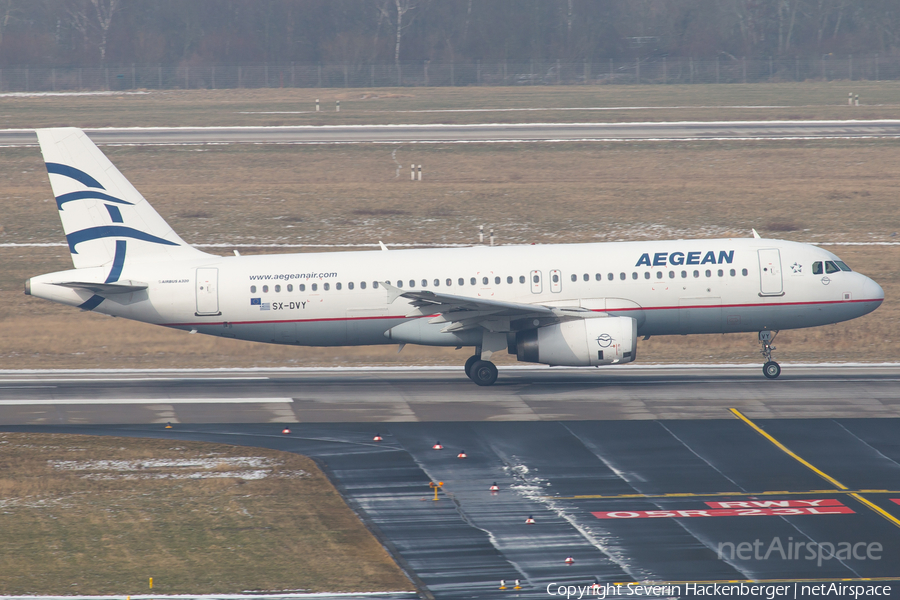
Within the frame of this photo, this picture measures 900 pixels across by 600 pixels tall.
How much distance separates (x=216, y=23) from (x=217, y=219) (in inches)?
2966

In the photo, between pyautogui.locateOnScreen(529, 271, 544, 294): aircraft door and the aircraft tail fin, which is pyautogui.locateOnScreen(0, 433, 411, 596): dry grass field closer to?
the aircraft tail fin

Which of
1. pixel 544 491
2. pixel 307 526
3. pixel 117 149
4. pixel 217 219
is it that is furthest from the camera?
pixel 117 149

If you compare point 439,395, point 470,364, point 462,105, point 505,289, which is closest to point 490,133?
point 462,105

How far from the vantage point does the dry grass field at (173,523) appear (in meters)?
17.7

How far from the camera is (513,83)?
10631cm

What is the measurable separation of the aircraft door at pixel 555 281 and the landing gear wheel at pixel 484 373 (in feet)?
10.3

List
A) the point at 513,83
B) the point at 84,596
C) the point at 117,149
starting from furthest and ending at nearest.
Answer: the point at 513,83
the point at 117,149
the point at 84,596

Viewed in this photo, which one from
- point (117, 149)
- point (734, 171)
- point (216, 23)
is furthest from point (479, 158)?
point (216, 23)

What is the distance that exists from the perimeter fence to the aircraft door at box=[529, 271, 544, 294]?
75.1 m

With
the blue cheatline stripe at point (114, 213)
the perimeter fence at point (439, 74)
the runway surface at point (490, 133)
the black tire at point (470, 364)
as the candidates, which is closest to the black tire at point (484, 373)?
the black tire at point (470, 364)

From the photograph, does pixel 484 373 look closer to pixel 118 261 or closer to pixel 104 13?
pixel 118 261

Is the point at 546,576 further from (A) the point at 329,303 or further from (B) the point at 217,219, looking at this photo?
(B) the point at 217,219

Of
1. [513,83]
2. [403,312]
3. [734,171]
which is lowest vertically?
[403,312]

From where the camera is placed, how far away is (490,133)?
72.2m
